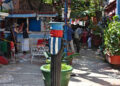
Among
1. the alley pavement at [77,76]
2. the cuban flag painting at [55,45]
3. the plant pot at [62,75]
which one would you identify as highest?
the cuban flag painting at [55,45]

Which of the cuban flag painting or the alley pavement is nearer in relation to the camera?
the cuban flag painting

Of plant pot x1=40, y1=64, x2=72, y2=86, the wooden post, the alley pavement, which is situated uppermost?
the wooden post

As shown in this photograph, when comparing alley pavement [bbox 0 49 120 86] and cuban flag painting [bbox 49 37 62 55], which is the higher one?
cuban flag painting [bbox 49 37 62 55]

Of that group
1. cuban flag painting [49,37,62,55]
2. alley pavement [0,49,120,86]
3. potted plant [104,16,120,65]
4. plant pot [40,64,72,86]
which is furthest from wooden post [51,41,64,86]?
potted plant [104,16,120,65]

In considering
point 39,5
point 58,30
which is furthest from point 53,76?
point 39,5

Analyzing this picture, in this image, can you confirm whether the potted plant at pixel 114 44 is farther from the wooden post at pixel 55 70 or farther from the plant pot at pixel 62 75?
the wooden post at pixel 55 70

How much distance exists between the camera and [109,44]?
9180mm

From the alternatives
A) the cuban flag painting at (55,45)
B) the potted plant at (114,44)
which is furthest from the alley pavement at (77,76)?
the cuban flag painting at (55,45)

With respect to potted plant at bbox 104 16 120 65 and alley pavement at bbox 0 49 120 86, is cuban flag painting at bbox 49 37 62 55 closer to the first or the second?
alley pavement at bbox 0 49 120 86

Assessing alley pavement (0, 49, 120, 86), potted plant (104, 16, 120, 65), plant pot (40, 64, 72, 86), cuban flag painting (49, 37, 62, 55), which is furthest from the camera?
potted plant (104, 16, 120, 65)

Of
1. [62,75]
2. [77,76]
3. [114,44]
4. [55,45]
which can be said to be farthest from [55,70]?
[114,44]

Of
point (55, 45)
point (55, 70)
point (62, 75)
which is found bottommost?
point (62, 75)

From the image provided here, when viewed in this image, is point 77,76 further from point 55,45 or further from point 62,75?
point 55,45

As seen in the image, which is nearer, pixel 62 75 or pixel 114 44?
pixel 62 75
